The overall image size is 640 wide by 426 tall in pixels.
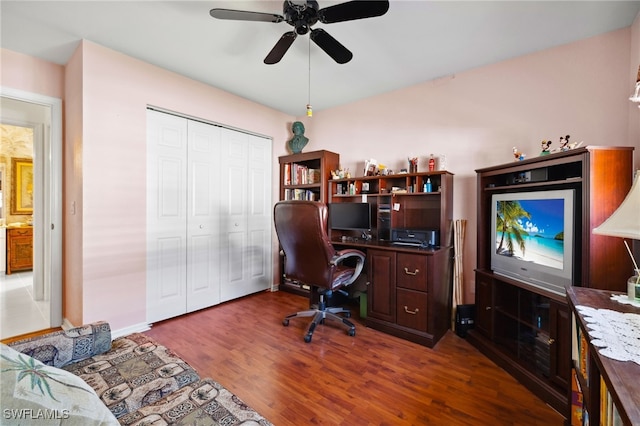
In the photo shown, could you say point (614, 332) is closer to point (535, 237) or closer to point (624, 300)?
point (624, 300)

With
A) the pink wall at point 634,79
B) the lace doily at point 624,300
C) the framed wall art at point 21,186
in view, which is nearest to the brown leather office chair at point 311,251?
the lace doily at point 624,300

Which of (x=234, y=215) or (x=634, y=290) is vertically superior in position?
(x=234, y=215)

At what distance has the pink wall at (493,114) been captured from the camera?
203 cm

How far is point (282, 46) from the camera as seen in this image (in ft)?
6.19

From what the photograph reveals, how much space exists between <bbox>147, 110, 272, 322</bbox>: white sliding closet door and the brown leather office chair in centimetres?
111

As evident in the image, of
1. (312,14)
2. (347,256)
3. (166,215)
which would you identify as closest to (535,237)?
(347,256)

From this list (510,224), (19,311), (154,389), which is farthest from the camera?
(19,311)

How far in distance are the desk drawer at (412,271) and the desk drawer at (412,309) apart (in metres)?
0.06

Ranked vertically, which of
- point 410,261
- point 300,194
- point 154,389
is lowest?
point 154,389

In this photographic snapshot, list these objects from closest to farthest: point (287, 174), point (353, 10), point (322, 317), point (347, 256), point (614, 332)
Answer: point (614, 332) → point (353, 10) → point (347, 256) → point (322, 317) → point (287, 174)

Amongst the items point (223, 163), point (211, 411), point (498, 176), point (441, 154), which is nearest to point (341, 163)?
point (441, 154)

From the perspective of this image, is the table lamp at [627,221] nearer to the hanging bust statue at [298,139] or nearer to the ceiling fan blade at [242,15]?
the ceiling fan blade at [242,15]

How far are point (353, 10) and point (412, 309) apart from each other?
2.28m

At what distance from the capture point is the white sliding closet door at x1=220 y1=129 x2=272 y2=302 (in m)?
3.29
